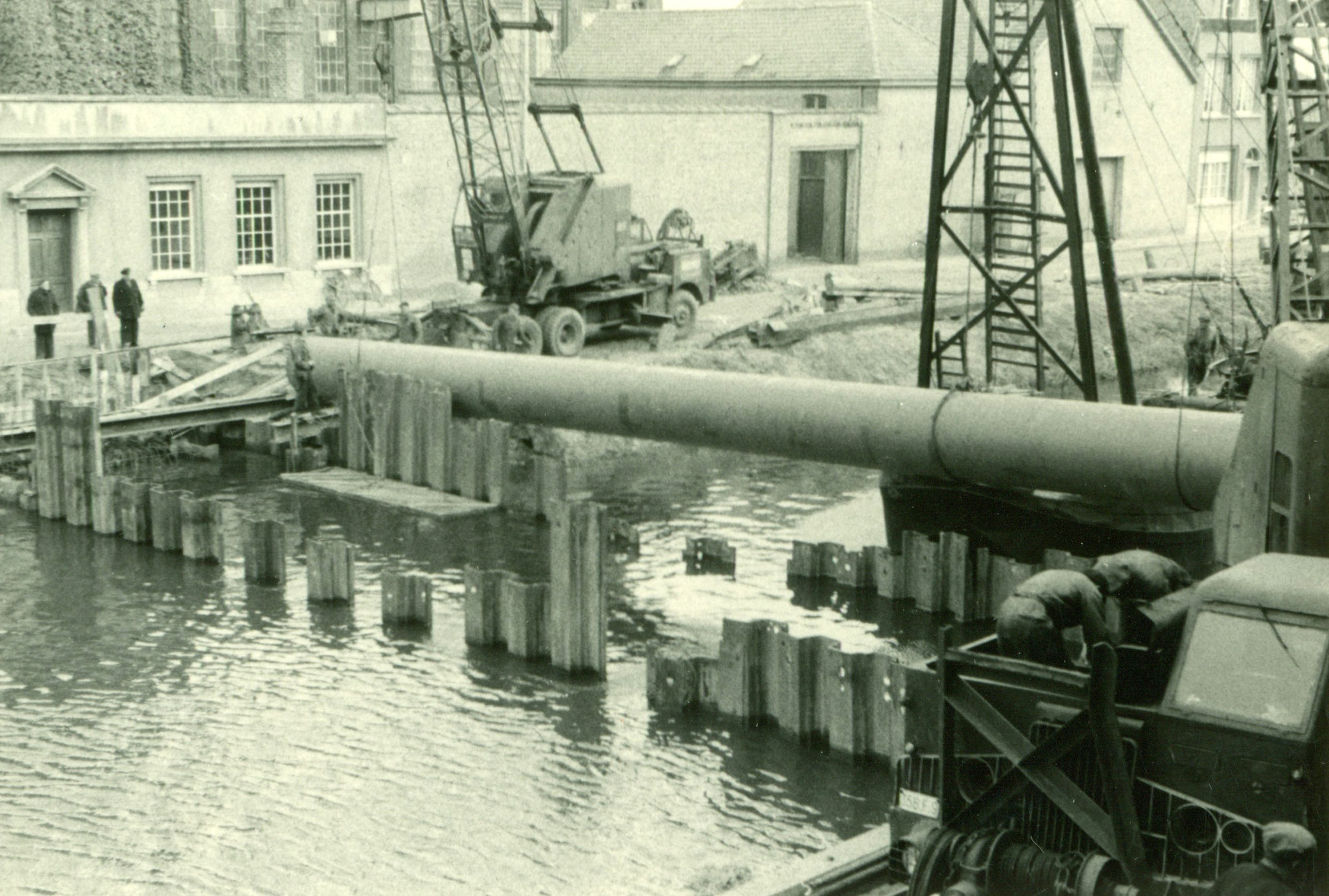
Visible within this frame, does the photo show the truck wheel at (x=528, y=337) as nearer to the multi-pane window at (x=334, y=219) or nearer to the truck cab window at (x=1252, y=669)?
the multi-pane window at (x=334, y=219)

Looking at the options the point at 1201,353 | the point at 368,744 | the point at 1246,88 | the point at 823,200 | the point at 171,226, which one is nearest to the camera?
the point at 368,744

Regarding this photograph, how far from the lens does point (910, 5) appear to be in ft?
171

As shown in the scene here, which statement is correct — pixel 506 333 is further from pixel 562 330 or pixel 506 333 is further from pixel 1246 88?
pixel 1246 88

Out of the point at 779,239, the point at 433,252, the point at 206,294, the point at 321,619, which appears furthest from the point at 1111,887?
the point at 779,239

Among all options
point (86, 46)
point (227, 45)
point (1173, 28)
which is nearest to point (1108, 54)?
point (1173, 28)

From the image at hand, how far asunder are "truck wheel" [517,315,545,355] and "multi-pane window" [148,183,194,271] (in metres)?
8.64

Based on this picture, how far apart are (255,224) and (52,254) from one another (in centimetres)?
459

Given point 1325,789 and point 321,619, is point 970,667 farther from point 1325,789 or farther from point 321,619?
point 321,619

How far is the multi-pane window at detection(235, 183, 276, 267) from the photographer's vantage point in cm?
3600

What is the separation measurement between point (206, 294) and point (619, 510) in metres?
13.8

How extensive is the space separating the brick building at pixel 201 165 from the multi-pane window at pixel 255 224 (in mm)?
32

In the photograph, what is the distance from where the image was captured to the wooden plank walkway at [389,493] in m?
24.3

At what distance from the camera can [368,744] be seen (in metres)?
15.5

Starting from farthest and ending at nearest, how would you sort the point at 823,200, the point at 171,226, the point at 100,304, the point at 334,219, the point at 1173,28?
the point at 1173,28
the point at 823,200
the point at 334,219
the point at 171,226
the point at 100,304
